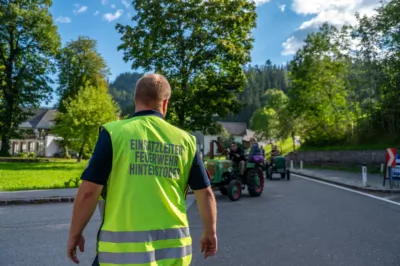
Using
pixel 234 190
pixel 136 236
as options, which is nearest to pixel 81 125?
pixel 234 190

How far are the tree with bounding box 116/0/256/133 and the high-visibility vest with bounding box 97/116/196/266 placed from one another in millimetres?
22713

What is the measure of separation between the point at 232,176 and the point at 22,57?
37063 mm

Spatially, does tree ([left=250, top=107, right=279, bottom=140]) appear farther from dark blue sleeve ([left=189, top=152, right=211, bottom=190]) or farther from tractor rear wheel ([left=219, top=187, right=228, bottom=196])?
dark blue sleeve ([left=189, top=152, right=211, bottom=190])

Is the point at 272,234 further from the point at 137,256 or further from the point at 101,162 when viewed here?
the point at 101,162

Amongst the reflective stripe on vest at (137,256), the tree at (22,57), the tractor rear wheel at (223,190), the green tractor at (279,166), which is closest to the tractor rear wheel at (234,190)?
the tractor rear wheel at (223,190)

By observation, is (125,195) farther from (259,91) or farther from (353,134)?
(259,91)

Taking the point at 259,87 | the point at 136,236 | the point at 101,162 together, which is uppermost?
the point at 259,87

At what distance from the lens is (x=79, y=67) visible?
54375 mm

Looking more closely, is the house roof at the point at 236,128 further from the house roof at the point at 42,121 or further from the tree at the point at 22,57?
the tree at the point at 22,57

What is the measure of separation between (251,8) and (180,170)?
26493 mm

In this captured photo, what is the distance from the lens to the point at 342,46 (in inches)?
1278

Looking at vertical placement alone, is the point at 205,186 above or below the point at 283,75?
below

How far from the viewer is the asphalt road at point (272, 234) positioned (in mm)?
5402

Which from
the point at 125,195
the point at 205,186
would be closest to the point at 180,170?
the point at 205,186
